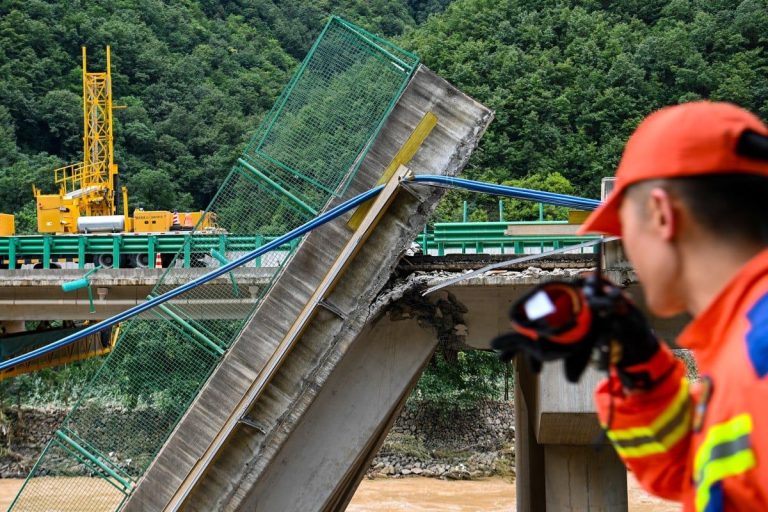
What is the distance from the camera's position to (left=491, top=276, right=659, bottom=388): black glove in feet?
5.93

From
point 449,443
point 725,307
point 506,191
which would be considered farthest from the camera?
point 449,443

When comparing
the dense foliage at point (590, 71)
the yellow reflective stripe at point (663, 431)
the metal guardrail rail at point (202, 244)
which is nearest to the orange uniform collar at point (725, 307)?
the yellow reflective stripe at point (663, 431)

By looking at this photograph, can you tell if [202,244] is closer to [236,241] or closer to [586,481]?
[236,241]

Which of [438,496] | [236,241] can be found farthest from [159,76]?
[236,241]

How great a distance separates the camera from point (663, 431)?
6.65 feet

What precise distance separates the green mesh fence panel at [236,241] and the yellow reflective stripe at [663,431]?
7.70m

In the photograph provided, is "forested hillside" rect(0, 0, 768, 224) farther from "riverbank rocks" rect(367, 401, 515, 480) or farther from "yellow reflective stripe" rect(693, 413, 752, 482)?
"yellow reflective stripe" rect(693, 413, 752, 482)

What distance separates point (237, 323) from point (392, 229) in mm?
1759

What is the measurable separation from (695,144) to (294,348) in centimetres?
811

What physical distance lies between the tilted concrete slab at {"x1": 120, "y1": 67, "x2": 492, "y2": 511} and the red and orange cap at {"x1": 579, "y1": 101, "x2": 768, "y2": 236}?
773 cm

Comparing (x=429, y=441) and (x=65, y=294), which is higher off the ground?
(x=429, y=441)

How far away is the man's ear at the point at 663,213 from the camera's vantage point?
5.65ft

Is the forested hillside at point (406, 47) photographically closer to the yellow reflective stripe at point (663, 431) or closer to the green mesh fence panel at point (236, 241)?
the green mesh fence panel at point (236, 241)

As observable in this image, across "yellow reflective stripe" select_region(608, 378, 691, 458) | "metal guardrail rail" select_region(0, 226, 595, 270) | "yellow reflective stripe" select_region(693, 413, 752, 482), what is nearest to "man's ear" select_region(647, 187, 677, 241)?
"yellow reflective stripe" select_region(693, 413, 752, 482)
